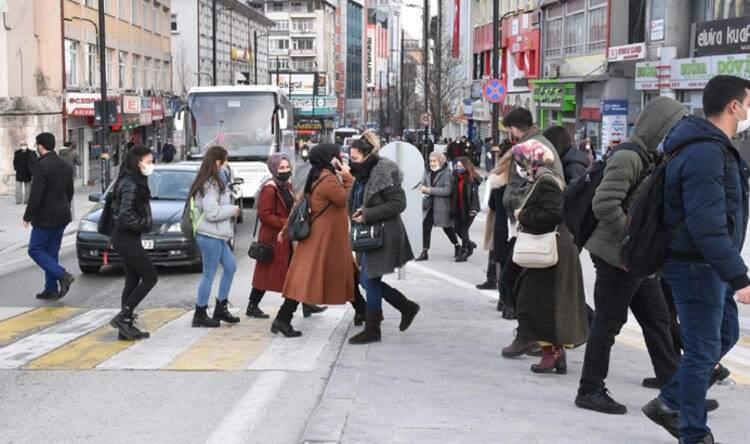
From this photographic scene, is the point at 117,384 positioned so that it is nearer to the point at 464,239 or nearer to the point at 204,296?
the point at 204,296

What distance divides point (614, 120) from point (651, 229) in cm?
3042

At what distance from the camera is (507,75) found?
54594 millimetres

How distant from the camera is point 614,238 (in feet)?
19.8

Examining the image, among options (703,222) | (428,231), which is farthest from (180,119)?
(703,222)

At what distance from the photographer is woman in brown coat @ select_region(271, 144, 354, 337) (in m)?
8.54

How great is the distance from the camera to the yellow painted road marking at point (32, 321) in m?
9.50

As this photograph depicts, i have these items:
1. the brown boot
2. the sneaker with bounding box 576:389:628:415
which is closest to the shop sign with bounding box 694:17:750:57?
the brown boot

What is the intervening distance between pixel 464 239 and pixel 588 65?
84.8 ft

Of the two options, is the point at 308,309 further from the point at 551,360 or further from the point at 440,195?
the point at 440,195

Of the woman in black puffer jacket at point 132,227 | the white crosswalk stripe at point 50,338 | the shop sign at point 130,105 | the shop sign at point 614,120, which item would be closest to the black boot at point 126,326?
the woman in black puffer jacket at point 132,227

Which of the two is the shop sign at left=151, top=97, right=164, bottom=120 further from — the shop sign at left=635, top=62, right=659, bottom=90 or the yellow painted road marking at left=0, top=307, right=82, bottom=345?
the yellow painted road marking at left=0, top=307, right=82, bottom=345

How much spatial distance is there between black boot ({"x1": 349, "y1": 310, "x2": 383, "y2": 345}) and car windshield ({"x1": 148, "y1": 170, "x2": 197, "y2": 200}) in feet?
24.6

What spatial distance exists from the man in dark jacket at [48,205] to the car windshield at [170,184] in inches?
151

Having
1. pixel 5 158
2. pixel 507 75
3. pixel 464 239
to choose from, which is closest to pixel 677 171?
pixel 464 239
